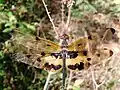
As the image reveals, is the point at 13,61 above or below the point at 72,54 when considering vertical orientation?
below

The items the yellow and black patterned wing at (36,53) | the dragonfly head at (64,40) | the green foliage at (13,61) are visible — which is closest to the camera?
the dragonfly head at (64,40)

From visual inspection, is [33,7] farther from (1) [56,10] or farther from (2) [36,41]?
(2) [36,41]

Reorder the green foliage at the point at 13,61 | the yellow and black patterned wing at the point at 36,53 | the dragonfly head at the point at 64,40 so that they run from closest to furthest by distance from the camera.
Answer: the dragonfly head at the point at 64,40 → the yellow and black patterned wing at the point at 36,53 → the green foliage at the point at 13,61

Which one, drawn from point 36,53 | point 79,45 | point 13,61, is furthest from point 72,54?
point 13,61

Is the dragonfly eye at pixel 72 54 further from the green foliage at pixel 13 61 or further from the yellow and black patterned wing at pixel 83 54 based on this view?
the green foliage at pixel 13 61

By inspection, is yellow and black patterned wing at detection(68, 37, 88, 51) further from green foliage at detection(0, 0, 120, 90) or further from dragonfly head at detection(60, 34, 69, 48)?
green foliage at detection(0, 0, 120, 90)

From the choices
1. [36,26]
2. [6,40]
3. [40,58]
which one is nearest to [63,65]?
[40,58]

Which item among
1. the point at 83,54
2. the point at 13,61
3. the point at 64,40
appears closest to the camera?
the point at 64,40

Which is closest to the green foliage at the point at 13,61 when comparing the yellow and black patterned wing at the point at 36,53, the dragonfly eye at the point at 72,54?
the yellow and black patterned wing at the point at 36,53

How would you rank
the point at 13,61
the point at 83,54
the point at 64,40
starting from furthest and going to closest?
the point at 13,61 → the point at 83,54 → the point at 64,40

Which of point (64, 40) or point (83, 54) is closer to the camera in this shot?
point (64, 40)

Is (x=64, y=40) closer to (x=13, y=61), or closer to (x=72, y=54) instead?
(x=72, y=54)
